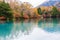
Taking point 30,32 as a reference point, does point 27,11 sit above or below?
below

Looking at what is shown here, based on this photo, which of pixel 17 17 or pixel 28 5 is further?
pixel 28 5

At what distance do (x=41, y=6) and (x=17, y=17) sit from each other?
3560 mm

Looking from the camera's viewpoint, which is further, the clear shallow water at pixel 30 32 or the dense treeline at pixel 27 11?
the dense treeline at pixel 27 11

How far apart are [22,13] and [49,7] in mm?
3859

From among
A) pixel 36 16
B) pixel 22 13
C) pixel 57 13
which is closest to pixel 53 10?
pixel 57 13

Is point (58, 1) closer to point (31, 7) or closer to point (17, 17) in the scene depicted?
point (31, 7)

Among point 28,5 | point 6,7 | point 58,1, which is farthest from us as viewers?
point 58,1

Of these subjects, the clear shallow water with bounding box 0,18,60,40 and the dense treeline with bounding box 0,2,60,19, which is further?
the dense treeline with bounding box 0,2,60,19

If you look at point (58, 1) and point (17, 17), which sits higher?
point (58, 1)

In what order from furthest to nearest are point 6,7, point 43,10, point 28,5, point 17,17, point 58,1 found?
point 58,1 < point 43,10 < point 28,5 < point 17,17 < point 6,7

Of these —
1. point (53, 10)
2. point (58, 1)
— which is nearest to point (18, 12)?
point (53, 10)

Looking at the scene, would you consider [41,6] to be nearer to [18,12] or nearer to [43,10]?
[43,10]

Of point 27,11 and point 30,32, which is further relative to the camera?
point 27,11

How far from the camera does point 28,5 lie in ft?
50.2
